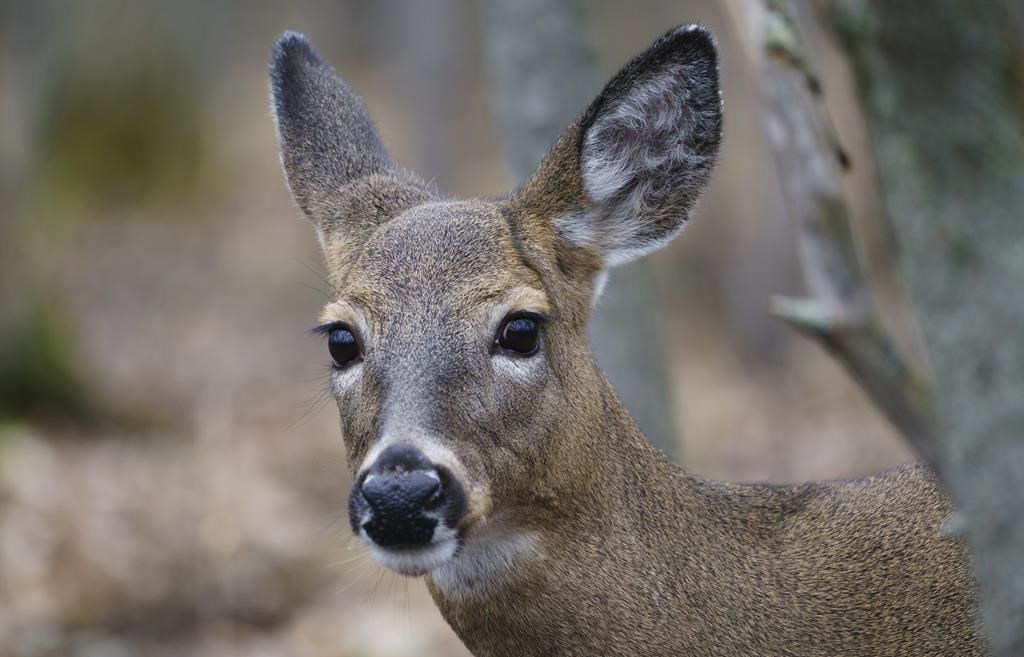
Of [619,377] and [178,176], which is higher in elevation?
[178,176]

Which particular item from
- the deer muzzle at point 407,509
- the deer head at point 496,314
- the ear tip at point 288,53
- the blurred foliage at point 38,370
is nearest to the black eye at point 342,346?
the deer head at point 496,314

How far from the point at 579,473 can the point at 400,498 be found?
31.0 inches

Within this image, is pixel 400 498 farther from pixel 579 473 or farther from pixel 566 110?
pixel 566 110

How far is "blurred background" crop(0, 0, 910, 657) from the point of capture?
29.5ft

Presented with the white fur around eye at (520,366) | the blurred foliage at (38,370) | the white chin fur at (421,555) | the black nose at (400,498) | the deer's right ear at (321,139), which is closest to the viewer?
the black nose at (400,498)

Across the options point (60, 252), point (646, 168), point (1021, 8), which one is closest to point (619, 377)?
point (646, 168)

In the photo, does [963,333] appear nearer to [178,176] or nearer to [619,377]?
[619,377]

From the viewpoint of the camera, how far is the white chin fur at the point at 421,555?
4.19 metres

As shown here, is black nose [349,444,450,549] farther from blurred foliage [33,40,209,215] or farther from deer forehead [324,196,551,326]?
blurred foliage [33,40,209,215]

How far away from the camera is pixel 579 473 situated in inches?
182

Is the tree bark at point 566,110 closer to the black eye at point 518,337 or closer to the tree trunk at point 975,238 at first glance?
the black eye at point 518,337

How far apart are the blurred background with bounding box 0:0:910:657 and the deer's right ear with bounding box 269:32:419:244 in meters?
0.38

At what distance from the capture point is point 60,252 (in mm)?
21219

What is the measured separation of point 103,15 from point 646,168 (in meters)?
24.2
